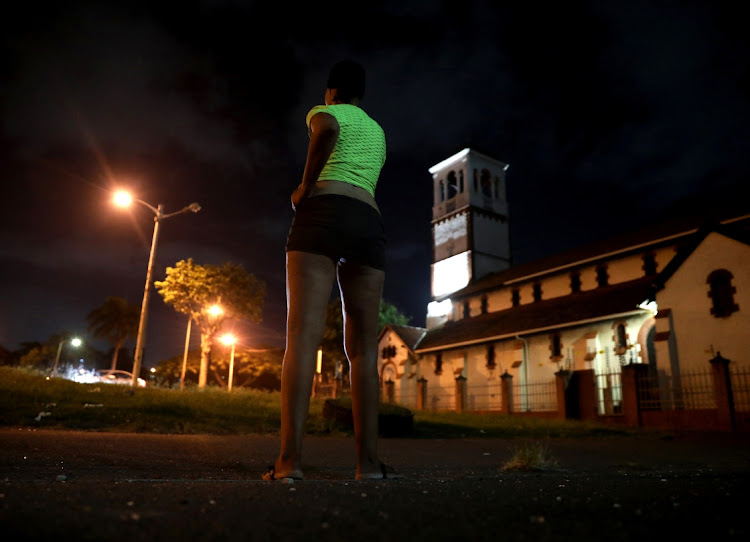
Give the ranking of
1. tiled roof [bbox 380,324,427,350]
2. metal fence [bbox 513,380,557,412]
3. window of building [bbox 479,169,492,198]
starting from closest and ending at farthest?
metal fence [bbox 513,380,557,412] < tiled roof [bbox 380,324,427,350] < window of building [bbox 479,169,492,198]

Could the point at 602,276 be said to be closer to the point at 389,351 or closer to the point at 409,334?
the point at 409,334

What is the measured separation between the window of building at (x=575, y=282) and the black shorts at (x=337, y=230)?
1207 inches

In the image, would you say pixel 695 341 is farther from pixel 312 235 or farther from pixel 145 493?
pixel 145 493

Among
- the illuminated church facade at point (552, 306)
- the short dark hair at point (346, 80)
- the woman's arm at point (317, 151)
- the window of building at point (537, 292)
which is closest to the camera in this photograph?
the woman's arm at point (317, 151)

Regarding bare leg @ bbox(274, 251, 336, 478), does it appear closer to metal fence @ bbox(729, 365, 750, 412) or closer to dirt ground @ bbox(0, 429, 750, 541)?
dirt ground @ bbox(0, 429, 750, 541)

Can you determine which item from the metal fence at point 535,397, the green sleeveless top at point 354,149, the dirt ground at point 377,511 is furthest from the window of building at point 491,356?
the dirt ground at point 377,511

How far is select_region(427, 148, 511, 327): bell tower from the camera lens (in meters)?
44.7

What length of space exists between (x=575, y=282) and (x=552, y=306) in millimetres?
2212

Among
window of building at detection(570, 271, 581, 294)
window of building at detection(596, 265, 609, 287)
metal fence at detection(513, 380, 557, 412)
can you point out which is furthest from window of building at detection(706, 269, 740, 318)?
window of building at detection(570, 271, 581, 294)

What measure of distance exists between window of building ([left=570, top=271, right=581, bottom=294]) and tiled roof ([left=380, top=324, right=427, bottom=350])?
39.7 ft

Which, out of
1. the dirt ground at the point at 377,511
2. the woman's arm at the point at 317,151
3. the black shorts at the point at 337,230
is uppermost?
the woman's arm at the point at 317,151

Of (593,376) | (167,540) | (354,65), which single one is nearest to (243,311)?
(593,376)

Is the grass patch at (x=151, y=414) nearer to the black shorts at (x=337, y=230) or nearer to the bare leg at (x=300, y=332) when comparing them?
the bare leg at (x=300, y=332)

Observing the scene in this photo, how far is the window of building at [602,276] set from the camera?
3034 cm
